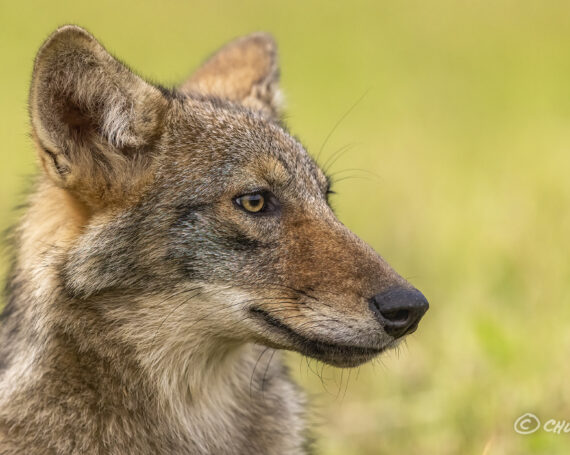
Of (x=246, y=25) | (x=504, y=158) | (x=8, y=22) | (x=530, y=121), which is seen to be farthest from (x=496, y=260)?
(x=8, y=22)

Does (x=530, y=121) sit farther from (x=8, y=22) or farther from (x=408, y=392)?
(x=8, y=22)

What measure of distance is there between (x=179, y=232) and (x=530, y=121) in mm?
10070

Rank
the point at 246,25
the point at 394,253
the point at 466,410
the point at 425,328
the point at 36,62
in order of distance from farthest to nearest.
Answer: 1. the point at 246,25
2. the point at 394,253
3. the point at 425,328
4. the point at 466,410
5. the point at 36,62

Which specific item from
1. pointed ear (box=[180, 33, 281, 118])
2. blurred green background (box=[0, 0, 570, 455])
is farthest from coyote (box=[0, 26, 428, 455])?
pointed ear (box=[180, 33, 281, 118])

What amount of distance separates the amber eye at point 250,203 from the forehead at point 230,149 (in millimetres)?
97

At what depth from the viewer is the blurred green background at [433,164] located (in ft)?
21.8

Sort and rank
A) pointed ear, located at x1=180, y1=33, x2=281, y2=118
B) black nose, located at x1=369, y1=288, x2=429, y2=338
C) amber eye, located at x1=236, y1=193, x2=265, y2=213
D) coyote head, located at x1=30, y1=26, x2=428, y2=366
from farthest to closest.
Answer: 1. pointed ear, located at x1=180, y1=33, x2=281, y2=118
2. amber eye, located at x1=236, y1=193, x2=265, y2=213
3. coyote head, located at x1=30, y1=26, x2=428, y2=366
4. black nose, located at x1=369, y1=288, x2=429, y2=338

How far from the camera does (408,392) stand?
702 cm

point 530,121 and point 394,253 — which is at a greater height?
point 530,121

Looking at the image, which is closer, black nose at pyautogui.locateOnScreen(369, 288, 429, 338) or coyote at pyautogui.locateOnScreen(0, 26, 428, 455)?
black nose at pyautogui.locateOnScreen(369, 288, 429, 338)

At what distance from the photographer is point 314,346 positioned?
15.7ft

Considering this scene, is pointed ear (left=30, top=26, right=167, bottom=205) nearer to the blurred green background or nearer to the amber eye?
the blurred green background

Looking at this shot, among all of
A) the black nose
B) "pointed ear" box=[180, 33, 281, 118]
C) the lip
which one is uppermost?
"pointed ear" box=[180, 33, 281, 118]

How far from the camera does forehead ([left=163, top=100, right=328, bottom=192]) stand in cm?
506
